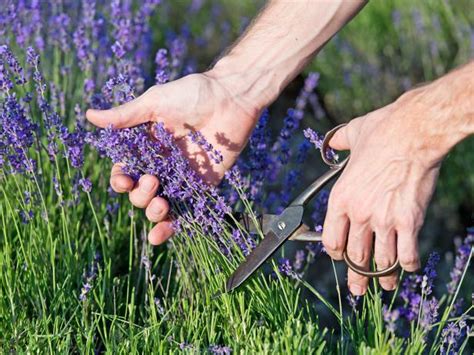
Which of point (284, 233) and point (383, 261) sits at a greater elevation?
point (284, 233)

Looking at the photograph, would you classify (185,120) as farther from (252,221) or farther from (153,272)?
(153,272)

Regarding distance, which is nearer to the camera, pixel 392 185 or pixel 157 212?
pixel 392 185

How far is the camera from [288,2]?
2.71 meters

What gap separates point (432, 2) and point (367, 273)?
3.14 meters

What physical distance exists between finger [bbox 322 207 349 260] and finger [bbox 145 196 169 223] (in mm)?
519

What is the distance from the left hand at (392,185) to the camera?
207 cm

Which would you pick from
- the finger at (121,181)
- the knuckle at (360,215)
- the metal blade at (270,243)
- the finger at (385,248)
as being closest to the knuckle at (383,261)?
the finger at (385,248)

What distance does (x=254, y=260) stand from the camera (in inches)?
89.7

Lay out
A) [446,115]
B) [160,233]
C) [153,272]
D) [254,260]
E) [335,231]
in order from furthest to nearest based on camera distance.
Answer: [153,272] < [160,233] < [254,260] < [335,231] < [446,115]

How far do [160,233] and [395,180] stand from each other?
808 millimetres

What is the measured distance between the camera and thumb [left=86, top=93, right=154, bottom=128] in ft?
8.08

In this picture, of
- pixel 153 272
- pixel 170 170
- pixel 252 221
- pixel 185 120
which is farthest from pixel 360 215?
pixel 153 272

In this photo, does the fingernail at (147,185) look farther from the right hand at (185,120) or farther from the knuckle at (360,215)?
the knuckle at (360,215)

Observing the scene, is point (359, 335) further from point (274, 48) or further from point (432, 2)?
point (432, 2)
